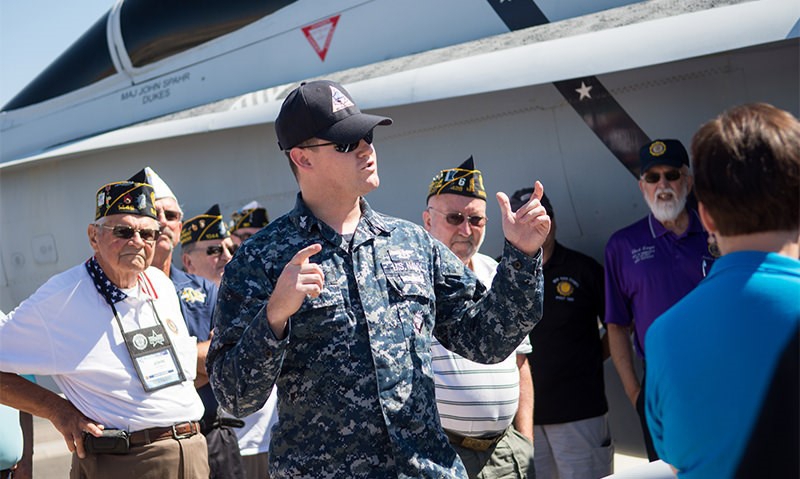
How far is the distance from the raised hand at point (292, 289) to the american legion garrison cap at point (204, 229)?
3.70 metres

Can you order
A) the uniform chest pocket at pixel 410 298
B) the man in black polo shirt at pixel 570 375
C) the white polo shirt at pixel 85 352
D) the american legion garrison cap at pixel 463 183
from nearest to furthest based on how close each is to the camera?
the uniform chest pocket at pixel 410 298
the white polo shirt at pixel 85 352
the american legion garrison cap at pixel 463 183
the man in black polo shirt at pixel 570 375

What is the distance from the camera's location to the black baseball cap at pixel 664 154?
4191 millimetres

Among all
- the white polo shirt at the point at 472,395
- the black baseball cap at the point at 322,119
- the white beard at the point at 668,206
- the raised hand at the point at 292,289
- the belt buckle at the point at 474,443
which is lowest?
the belt buckle at the point at 474,443

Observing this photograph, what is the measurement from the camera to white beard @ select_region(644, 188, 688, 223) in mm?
4203

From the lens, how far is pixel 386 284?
2299 mm

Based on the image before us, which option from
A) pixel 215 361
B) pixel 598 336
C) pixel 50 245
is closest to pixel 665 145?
pixel 598 336

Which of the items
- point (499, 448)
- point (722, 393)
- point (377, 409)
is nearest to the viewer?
point (722, 393)

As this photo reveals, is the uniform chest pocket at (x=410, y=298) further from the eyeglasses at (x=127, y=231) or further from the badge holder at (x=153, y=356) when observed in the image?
the eyeglasses at (x=127, y=231)

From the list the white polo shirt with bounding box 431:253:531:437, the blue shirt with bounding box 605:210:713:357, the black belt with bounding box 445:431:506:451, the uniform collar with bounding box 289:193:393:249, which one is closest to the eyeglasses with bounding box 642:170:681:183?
the blue shirt with bounding box 605:210:713:357

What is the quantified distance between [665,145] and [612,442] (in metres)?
1.72

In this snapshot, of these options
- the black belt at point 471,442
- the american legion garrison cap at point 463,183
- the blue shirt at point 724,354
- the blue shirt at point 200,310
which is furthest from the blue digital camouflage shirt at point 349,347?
the blue shirt at point 200,310

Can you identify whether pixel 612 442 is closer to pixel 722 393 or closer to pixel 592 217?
pixel 592 217

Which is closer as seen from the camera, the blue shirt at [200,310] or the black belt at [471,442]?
the black belt at [471,442]

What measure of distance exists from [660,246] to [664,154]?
475 mm
